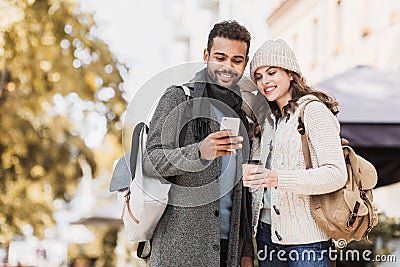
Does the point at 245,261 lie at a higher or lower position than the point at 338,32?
lower

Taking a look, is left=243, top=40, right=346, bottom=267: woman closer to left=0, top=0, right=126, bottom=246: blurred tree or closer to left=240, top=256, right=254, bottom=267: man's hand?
left=240, top=256, right=254, bottom=267: man's hand

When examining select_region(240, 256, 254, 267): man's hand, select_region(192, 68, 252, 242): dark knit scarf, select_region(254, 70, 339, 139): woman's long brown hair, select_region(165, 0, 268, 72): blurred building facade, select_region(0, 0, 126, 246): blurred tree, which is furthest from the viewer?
select_region(165, 0, 268, 72): blurred building facade

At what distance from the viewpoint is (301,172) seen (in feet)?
11.0

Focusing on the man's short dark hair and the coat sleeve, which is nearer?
the man's short dark hair

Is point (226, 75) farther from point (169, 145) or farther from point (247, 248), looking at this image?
point (247, 248)

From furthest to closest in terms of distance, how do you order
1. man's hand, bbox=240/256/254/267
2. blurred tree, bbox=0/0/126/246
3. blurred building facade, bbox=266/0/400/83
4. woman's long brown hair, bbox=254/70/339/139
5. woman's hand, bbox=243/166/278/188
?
1. blurred building facade, bbox=266/0/400/83
2. blurred tree, bbox=0/0/126/246
3. man's hand, bbox=240/256/254/267
4. woman's long brown hair, bbox=254/70/339/139
5. woman's hand, bbox=243/166/278/188

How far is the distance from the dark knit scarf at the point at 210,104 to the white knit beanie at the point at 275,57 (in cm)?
17

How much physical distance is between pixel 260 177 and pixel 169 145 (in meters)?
0.36

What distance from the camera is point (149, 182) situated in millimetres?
3342

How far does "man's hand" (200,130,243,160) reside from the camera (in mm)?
3174

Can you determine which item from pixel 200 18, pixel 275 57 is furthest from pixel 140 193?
pixel 200 18

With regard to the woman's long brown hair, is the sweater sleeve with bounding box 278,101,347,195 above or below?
below

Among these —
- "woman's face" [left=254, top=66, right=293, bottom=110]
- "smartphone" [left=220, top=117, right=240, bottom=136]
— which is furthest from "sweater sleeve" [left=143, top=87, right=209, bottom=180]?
"woman's face" [left=254, top=66, right=293, bottom=110]

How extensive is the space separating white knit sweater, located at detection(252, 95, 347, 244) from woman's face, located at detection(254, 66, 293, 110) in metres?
0.10
